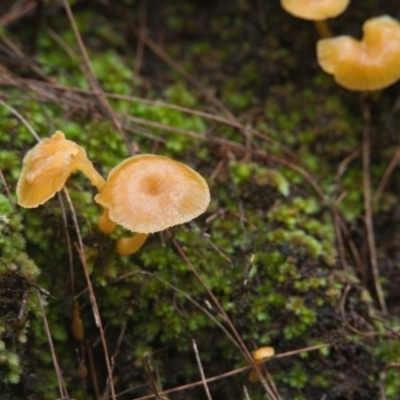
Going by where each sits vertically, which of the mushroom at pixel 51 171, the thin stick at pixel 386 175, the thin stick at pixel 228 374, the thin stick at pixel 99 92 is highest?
the mushroom at pixel 51 171

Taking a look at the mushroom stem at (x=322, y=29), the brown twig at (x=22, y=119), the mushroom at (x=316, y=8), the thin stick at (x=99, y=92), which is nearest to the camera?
the brown twig at (x=22, y=119)

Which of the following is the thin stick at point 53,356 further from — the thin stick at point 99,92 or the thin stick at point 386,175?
the thin stick at point 386,175

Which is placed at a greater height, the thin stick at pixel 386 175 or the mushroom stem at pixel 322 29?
the mushroom stem at pixel 322 29

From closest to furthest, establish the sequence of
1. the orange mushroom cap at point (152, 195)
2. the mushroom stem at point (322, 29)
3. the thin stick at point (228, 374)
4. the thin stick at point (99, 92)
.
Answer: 1. the orange mushroom cap at point (152, 195)
2. the thin stick at point (228, 374)
3. the thin stick at point (99, 92)
4. the mushroom stem at point (322, 29)

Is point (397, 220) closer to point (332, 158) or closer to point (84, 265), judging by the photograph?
point (332, 158)

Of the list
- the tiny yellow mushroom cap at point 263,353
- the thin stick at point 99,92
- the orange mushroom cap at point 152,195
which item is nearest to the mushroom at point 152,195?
the orange mushroom cap at point 152,195

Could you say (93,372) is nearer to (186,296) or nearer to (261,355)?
(186,296)

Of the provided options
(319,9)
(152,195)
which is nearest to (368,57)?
(319,9)
